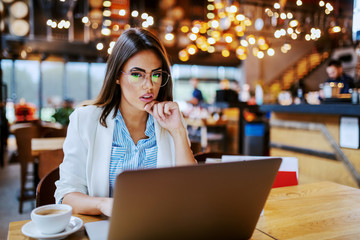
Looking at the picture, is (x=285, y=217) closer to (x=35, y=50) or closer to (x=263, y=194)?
(x=263, y=194)

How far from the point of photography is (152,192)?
0.64 meters

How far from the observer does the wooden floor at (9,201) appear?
334 centimetres

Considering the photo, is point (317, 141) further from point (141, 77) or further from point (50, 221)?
point (50, 221)

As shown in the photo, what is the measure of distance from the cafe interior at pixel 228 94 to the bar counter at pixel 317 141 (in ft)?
0.04

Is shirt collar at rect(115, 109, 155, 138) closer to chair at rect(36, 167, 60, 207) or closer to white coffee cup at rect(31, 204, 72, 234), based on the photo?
chair at rect(36, 167, 60, 207)

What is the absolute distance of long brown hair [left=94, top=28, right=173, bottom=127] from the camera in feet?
4.64

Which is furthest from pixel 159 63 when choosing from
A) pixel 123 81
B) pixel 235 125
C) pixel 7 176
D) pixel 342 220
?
pixel 235 125

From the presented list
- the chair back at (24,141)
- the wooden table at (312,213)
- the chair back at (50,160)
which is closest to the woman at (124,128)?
the wooden table at (312,213)

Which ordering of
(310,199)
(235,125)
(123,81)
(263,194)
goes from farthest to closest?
1. (235,125)
2. (123,81)
3. (310,199)
4. (263,194)

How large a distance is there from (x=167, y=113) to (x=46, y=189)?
640 millimetres

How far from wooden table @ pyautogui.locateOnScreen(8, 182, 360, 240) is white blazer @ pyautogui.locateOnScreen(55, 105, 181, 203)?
0.27m

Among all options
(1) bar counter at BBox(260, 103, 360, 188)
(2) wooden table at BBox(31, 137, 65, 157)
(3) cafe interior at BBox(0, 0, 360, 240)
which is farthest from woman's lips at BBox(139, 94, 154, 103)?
(1) bar counter at BBox(260, 103, 360, 188)

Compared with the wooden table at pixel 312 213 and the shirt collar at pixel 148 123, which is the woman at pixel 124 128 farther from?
the wooden table at pixel 312 213

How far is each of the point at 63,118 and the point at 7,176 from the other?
2.20 metres
